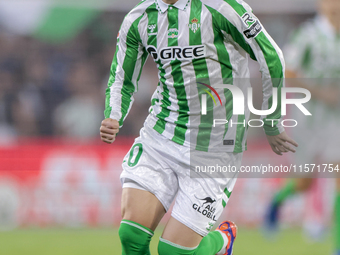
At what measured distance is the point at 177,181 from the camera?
290cm

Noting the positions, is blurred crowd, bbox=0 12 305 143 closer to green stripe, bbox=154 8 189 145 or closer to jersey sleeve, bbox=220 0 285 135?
green stripe, bbox=154 8 189 145

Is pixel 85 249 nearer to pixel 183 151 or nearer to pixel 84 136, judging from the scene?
pixel 84 136

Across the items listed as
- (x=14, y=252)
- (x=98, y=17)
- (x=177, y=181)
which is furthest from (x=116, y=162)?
(x=177, y=181)

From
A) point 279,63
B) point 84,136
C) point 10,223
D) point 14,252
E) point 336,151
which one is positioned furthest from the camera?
point 84,136

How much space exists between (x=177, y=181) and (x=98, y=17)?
5252 millimetres

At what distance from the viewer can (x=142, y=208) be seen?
277 centimetres

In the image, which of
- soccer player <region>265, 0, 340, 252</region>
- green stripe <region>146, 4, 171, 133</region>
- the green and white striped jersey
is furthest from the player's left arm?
soccer player <region>265, 0, 340, 252</region>

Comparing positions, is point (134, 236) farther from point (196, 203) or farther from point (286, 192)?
point (286, 192)

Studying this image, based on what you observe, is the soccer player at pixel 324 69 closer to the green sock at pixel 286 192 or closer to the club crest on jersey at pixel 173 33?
the green sock at pixel 286 192

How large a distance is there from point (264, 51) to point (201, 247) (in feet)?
3.76

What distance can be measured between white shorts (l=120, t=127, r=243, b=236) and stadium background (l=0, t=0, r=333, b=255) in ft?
7.18

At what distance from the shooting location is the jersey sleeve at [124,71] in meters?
2.96

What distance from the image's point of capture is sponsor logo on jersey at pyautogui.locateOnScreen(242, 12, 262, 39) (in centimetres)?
267

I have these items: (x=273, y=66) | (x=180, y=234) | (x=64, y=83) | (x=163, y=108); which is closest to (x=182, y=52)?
(x=163, y=108)
